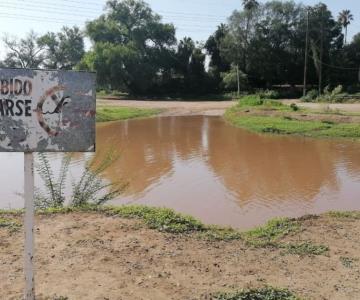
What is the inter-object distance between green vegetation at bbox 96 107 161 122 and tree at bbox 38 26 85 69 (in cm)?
3383

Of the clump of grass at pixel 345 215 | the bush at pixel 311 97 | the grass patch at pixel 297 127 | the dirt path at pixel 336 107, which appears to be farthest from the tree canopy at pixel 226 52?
the clump of grass at pixel 345 215

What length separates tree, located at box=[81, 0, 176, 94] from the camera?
1929 inches

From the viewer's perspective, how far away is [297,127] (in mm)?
22109

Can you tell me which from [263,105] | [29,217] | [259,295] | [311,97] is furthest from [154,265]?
[311,97]

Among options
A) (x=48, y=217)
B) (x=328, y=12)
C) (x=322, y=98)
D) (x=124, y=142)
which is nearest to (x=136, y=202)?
(x=48, y=217)

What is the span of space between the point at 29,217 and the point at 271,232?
3.98 m

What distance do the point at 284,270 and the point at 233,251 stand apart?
774 millimetres

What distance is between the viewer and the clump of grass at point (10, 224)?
6.69 meters

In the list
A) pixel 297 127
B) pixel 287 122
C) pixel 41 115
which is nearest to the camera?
pixel 41 115

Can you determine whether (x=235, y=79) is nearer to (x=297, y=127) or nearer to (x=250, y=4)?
(x=250, y=4)

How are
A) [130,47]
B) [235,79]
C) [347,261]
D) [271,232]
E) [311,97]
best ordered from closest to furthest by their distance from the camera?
[347,261], [271,232], [311,97], [235,79], [130,47]

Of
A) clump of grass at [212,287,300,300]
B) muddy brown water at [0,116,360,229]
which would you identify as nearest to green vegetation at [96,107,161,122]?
muddy brown water at [0,116,360,229]

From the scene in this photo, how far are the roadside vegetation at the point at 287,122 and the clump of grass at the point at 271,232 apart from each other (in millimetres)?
13932

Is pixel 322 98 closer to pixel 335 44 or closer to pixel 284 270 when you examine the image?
pixel 335 44
